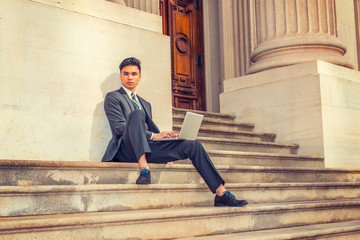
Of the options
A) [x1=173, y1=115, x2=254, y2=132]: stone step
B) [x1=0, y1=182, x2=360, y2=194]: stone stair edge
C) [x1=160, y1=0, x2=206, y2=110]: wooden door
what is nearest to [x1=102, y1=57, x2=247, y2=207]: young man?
[x1=0, y1=182, x2=360, y2=194]: stone stair edge

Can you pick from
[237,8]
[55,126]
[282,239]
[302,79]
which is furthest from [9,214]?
[237,8]

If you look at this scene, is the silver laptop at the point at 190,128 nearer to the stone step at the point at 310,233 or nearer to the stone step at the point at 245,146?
the stone step at the point at 310,233

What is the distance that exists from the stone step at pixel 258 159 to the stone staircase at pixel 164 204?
16 mm

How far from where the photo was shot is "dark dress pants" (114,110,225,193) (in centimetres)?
423

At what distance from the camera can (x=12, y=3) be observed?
441cm

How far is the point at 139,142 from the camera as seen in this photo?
13.9 feet

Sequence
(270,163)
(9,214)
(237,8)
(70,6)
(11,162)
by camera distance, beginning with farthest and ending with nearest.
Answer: (237,8)
(270,163)
(70,6)
(11,162)
(9,214)

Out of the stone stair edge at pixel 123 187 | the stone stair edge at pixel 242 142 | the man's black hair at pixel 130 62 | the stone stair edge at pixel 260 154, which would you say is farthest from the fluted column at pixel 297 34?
the man's black hair at pixel 130 62

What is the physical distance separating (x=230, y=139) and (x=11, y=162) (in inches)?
122

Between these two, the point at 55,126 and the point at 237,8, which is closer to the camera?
the point at 55,126

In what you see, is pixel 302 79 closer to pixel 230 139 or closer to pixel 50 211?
pixel 230 139

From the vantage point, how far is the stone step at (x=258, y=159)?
17.8ft

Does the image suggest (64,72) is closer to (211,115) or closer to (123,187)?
(123,187)

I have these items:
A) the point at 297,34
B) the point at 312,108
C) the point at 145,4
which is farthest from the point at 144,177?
the point at 297,34
